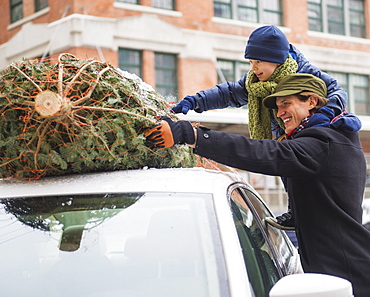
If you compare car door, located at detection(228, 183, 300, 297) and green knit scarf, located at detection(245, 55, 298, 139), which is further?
green knit scarf, located at detection(245, 55, 298, 139)

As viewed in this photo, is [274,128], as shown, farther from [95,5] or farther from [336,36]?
[336,36]

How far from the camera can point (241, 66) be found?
21391mm

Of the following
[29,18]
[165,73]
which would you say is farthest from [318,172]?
[29,18]

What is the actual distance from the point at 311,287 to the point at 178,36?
18663 mm

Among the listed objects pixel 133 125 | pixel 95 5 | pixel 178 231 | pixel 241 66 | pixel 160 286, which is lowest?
pixel 160 286

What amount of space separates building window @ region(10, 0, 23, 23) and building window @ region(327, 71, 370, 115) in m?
12.3

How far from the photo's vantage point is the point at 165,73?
→ 19.9 metres

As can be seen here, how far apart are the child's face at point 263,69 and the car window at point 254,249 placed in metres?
0.88

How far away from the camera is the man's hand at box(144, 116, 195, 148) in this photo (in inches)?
97.1

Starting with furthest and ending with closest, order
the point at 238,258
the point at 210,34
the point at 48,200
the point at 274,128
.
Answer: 1. the point at 210,34
2. the point at 274,128
3. the point at 48,200
4. the point at 238,258

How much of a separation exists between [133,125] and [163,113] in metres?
0.32

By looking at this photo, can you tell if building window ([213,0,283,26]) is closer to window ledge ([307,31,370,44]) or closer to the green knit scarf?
window ledge ([307,31,370,44])

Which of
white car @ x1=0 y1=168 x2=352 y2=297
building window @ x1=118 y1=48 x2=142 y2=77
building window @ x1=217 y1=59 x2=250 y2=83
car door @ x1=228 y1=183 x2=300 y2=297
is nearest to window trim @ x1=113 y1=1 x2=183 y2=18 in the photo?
building window @ x1=118 y1=48 x2=142 y2=77

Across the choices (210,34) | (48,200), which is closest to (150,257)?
(48,200)
